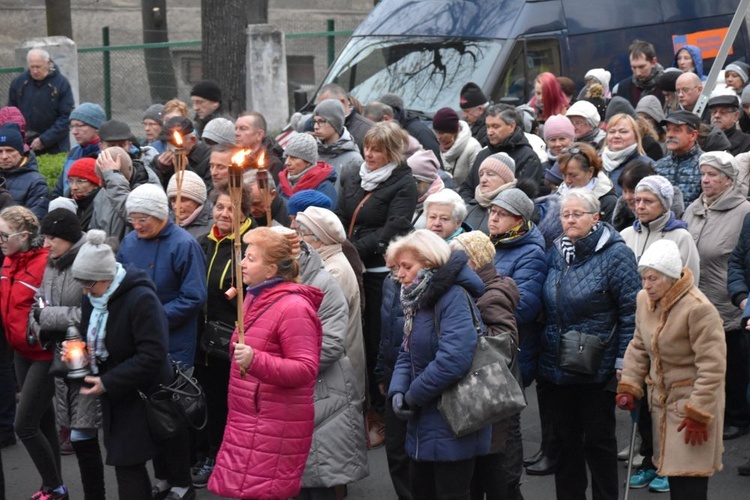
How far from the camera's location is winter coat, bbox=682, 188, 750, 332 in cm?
801

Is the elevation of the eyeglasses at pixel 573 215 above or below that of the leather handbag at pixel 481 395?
above

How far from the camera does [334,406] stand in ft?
21.2

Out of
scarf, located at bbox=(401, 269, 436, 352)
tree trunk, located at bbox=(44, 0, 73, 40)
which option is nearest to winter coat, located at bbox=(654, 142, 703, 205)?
scarf, located at bbox=(401, 269, 436, 352)

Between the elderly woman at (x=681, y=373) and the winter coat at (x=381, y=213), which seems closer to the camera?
the elderly woman at (x=681, y=373)

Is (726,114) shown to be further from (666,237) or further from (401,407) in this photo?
(401,407)

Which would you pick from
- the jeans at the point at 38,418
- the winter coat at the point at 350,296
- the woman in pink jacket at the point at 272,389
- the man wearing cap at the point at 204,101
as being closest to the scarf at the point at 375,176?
the winter coat at the point at 350,296

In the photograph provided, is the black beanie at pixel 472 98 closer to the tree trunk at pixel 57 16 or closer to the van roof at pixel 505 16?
the van roof at pixel 505 16

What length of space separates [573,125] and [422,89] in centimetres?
309

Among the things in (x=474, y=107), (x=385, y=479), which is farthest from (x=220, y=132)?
(x=385, y=479)

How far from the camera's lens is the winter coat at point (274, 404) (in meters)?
5.86

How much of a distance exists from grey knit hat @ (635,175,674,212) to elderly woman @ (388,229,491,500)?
1.92 m

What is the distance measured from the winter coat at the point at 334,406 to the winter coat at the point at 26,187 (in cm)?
372

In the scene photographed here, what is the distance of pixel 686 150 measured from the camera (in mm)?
8773

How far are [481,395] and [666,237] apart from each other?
2.19 m
